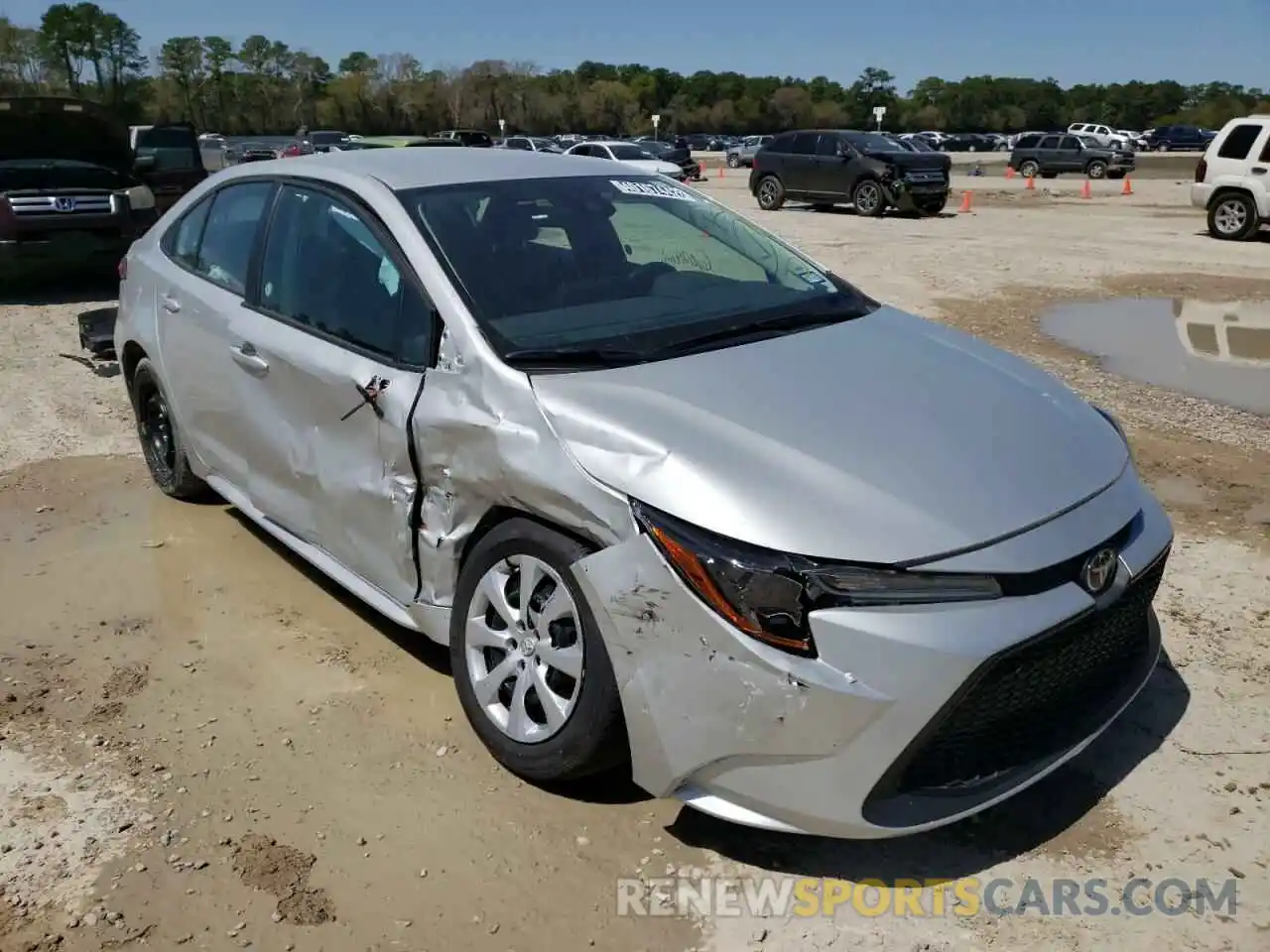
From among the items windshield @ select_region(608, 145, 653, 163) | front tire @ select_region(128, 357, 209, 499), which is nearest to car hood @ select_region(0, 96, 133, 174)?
front tire @ select_region(128, 357, 209, 499)

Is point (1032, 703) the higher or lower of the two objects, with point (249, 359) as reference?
lower

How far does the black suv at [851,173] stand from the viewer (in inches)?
871

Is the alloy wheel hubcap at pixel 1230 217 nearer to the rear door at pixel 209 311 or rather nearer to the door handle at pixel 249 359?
the rear door at pixel 209 311

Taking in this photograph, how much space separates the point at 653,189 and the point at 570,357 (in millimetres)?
1385

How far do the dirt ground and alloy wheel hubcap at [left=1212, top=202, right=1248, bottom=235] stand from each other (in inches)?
569

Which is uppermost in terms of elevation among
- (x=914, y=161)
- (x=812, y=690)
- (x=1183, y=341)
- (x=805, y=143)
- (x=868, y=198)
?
(x=805, y=143)

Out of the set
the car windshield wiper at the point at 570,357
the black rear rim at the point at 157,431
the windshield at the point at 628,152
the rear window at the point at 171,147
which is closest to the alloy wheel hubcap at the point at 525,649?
→ the car windshield wiper at the point at 570,357

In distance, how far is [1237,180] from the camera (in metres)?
17.1

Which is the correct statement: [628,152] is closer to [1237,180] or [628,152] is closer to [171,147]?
[1237,180]

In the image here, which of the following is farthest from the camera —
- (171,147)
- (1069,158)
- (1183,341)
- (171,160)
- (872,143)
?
(1069,158)

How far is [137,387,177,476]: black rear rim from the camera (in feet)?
16.9

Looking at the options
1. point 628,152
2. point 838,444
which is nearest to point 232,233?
point 838,444

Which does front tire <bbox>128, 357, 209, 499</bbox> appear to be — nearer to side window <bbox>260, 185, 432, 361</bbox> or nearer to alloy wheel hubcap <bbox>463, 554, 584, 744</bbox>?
side window <bbox>260, 185, 432, 361</bbox>

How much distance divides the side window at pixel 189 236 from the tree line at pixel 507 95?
266ft
